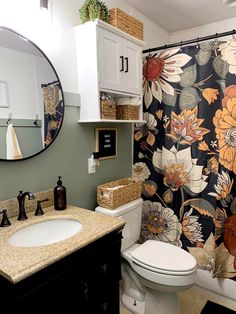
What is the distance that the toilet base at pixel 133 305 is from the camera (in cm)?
177

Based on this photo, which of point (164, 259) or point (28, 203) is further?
point (164, 259)

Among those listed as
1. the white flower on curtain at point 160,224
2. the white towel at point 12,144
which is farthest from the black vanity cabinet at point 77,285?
the white flower on curtain at point 160,224

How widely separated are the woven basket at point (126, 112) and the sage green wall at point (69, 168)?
0.53ft

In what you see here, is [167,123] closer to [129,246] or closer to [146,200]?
[146,200]

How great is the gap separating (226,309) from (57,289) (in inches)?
58.6

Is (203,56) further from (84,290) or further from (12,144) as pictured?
(84,290)

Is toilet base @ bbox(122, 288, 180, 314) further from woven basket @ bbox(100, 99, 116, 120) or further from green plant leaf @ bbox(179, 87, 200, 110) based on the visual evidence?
green plant leaf @ bbox(179, 87, 200, 110)

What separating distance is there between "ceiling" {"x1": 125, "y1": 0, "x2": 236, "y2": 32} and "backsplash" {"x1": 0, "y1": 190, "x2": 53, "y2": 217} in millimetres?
1758

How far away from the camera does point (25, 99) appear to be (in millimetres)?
1390

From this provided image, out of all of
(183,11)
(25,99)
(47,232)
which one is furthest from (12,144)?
(183,11)

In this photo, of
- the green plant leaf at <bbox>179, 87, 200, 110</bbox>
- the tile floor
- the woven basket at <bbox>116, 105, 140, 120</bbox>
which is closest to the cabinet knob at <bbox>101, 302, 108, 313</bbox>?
the tile floor

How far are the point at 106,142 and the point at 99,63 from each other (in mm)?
652

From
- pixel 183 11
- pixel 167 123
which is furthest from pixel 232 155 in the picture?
pixel 183 11

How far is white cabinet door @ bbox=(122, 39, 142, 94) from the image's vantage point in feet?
5.81
